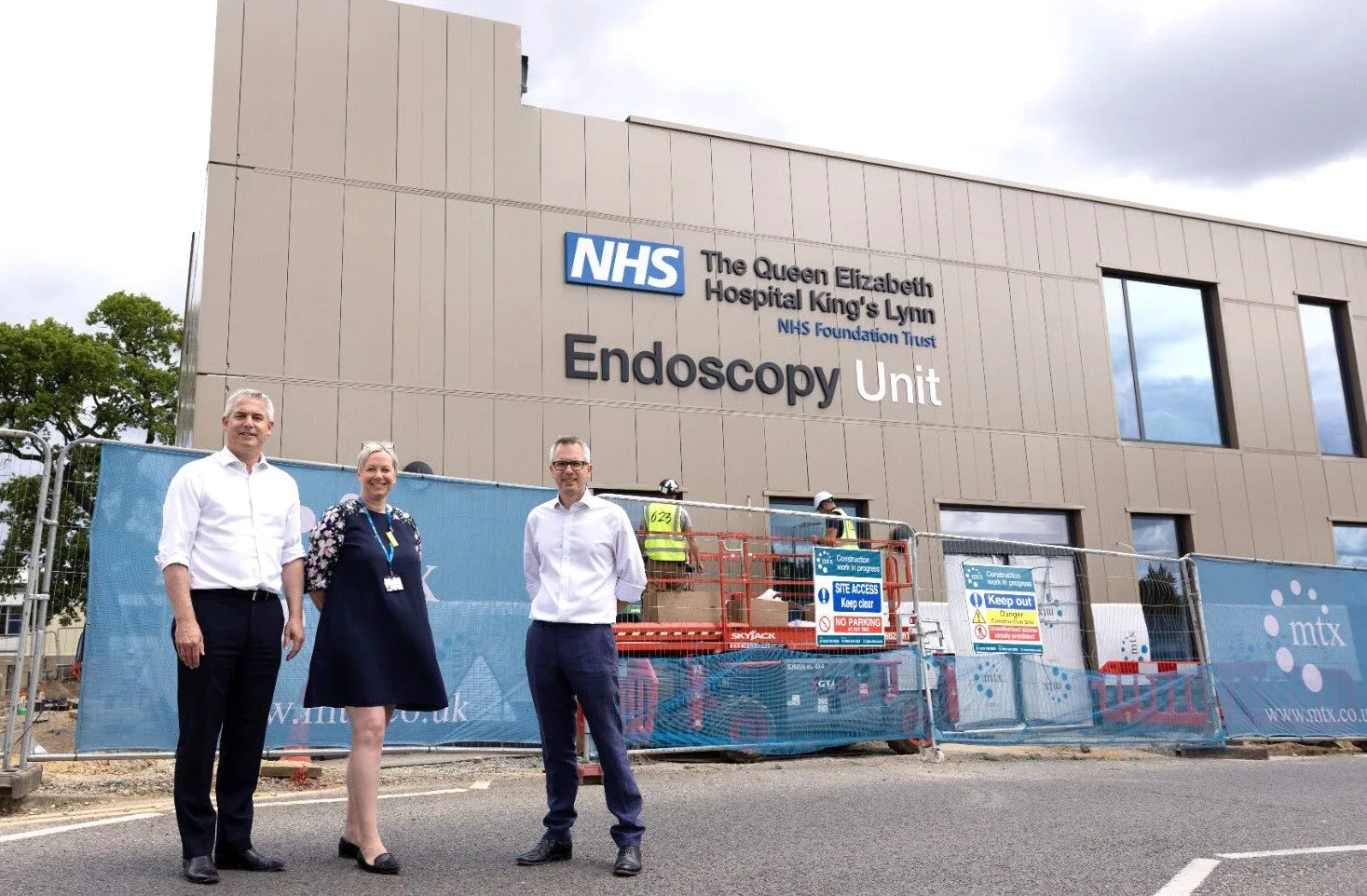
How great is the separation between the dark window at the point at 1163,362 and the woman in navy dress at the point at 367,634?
16.0 metres

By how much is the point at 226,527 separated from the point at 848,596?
237 inches

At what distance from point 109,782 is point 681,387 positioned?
9.46 m

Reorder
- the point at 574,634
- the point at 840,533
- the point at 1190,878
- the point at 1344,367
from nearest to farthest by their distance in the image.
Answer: the point at 1190,878, the point at 574,634, the point at 840,533, the point at 1344,367

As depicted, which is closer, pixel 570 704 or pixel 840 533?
pixel 570 704

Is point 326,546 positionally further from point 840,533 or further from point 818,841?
point 840,533

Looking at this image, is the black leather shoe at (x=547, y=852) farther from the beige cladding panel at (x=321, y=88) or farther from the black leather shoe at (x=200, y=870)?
the beige cladding panel at (x=321, y=88)

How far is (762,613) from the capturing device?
9141 millimetres

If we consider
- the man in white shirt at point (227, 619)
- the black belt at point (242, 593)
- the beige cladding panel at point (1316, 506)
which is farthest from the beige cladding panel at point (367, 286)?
the beige cladding panel at point (1316, 506)

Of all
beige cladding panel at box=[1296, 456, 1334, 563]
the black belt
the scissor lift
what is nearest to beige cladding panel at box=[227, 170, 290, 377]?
the scissor lift

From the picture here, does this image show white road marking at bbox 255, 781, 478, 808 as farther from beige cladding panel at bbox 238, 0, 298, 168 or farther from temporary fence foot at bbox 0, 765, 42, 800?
beige cladding panel at bbox 238, 0, 298, 168

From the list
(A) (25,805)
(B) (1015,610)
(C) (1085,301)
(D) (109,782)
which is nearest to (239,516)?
(A) (25,805)

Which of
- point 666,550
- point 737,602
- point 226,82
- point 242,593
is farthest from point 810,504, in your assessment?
point 242,593

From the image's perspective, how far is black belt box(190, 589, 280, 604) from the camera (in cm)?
412

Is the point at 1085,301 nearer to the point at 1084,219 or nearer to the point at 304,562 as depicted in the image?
the point at 1084,219
